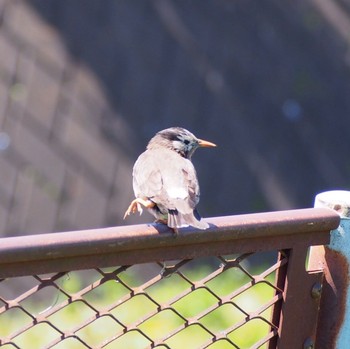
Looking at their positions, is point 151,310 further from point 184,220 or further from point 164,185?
point 184,220

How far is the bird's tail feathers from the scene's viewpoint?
2872 mm

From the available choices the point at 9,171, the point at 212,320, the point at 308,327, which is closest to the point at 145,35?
the point at 9,171

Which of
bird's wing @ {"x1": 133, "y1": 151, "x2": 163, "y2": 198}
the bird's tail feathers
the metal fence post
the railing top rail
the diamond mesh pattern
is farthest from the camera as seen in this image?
the diamond mesh pattern

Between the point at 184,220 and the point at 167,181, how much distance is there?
37.4 inches

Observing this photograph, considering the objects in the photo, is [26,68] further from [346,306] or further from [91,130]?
[346,306]

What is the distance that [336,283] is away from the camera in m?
2.98

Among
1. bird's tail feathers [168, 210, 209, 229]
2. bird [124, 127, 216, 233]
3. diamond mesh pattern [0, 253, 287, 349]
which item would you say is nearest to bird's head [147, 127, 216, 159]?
bird [124, 127, 216, 233]

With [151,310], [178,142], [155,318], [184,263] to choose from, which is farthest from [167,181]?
[155,318]

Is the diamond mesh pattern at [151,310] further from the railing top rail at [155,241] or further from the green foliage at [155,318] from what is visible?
the railing top rail at [155,241]

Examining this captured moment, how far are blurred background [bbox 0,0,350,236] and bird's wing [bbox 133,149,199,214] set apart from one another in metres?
3.34

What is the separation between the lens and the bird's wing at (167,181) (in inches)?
155

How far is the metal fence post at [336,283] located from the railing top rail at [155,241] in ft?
0.15

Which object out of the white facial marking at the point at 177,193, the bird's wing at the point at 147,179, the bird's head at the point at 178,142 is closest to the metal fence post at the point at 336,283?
the white facial marking at the point at 177,193

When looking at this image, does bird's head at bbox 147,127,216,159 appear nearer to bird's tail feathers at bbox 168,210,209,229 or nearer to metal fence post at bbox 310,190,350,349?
bird's tail feathers at bbox 168,210,209,229
